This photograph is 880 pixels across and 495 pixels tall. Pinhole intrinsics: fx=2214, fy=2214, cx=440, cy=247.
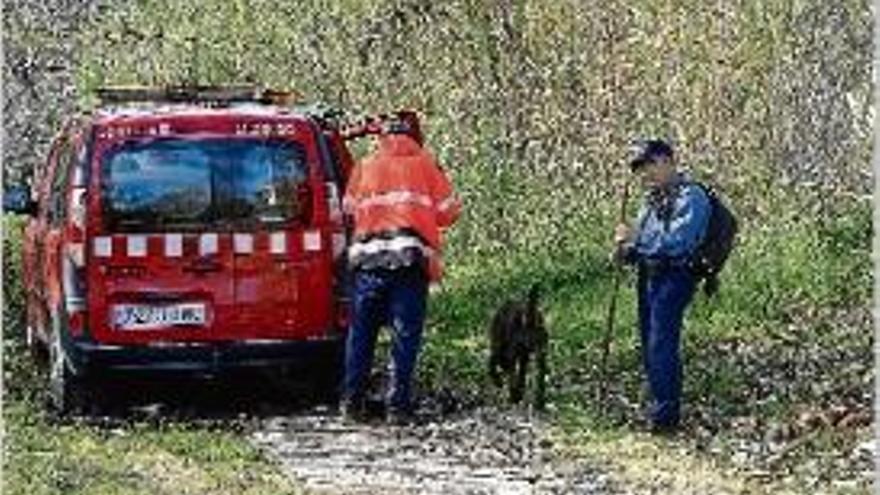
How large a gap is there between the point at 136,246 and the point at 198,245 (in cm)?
35

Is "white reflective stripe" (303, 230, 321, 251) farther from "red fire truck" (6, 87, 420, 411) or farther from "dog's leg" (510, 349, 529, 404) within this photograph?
"dog's leg" (510, 349, 529, 404)

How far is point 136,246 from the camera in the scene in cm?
1251

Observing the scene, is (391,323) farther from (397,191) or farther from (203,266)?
(203,266)

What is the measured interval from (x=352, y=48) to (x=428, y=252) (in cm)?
1172

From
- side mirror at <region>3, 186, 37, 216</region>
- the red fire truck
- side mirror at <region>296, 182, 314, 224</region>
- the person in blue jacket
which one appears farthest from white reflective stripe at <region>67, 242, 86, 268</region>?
the person in blue jacket

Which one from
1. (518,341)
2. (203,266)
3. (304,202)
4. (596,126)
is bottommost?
(518,341)

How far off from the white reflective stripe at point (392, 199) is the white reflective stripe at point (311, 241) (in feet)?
1.69

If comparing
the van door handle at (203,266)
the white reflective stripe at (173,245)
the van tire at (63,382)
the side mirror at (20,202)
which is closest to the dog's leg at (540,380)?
the van door handle at (203,266)

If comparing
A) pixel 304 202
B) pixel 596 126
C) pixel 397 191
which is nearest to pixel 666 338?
pixel 397 191

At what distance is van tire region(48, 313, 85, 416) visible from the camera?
12727mm

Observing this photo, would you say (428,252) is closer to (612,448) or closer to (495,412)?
(495,412)

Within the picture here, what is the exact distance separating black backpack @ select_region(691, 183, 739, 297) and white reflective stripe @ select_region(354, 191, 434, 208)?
1.66 meters

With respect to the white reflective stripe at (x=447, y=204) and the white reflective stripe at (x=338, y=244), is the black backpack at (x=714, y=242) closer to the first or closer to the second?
the white reflective stripe at (x=447, y=204)

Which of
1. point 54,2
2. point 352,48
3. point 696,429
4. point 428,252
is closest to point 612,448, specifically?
point 696,429
